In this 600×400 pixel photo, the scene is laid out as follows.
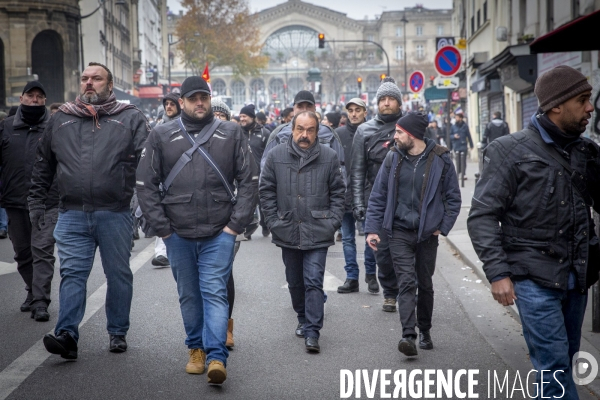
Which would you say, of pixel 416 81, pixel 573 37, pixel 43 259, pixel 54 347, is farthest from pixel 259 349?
pixel 416 81

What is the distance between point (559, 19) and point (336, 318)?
1250 centimetres

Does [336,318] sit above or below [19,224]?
below

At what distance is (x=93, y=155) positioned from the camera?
241 inches

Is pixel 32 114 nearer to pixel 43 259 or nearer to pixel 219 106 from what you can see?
pixel 43 259

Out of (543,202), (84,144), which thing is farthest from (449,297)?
(543,202)

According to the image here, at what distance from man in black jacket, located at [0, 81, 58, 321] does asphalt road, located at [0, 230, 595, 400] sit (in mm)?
339

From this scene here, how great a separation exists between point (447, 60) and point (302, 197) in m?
10.4

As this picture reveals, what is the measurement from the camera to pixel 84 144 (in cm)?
612

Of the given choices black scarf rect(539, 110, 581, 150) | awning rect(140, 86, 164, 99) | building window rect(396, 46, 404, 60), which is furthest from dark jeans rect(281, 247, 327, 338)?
building window rect(396, 46, 404, 60)

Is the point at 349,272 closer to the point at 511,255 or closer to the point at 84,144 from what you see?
the point at 84,144

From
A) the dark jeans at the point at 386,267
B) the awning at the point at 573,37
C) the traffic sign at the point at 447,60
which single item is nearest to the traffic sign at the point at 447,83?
the traffic sign at the point at 447,60

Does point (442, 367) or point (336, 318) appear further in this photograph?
point (336, 318)

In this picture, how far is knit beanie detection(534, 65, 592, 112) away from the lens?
4.05 meters

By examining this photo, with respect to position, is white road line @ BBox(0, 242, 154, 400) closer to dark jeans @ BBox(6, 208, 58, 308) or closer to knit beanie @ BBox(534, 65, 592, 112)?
dark jeans @ BBox(6, 208, 58, 308)
